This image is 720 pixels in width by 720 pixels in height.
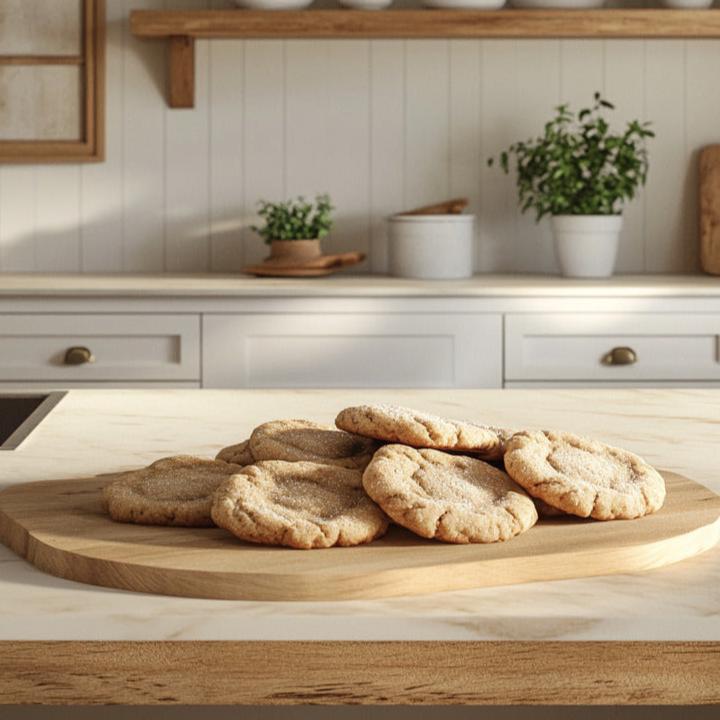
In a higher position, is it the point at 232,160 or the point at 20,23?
the point at 20,23

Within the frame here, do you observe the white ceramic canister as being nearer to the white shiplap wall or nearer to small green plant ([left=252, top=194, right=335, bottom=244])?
small green plant ([left=252, top=194, right=335, bottom=244])

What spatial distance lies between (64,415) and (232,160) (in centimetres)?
230

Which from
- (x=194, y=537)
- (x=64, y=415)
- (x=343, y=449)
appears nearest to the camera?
(x=194, y=537)

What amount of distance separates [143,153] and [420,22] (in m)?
0.91

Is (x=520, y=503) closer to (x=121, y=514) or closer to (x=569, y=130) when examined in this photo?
(x=121, y=514)

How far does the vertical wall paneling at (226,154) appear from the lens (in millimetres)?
3771

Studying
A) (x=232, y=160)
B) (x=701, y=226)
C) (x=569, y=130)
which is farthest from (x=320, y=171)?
(x=701, y=226)

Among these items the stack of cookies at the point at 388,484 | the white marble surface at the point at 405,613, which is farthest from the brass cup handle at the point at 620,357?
the stack of cookies at the point at 388,484

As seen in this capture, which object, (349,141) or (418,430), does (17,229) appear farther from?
(418,430)

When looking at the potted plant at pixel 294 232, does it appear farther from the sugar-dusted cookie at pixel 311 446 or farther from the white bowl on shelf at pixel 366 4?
the sugar-dusted cookie at pixel 311 446

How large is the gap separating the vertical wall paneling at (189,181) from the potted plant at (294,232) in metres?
0.28

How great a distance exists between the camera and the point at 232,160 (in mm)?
3803

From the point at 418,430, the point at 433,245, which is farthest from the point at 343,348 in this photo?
the point at 418,430

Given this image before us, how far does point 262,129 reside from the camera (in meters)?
3.79
